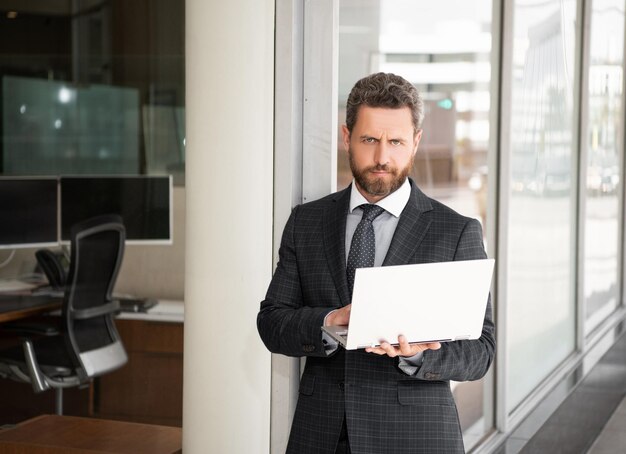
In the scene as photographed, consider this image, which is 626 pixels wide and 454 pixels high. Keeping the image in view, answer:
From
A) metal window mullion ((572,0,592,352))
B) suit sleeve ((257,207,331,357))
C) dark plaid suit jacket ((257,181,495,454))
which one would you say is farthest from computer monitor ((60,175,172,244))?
metal window mullion ((572,0,592,352))

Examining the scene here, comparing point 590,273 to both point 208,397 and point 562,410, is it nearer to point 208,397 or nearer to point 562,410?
point 562,410

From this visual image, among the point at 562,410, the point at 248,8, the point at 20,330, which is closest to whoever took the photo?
the point at 248,8

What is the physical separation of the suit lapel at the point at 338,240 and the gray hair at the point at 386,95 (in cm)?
25

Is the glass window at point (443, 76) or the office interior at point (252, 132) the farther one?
the glass window at point (443, 76)

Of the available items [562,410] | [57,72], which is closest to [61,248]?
[57,72]

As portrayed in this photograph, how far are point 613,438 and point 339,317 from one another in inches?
192

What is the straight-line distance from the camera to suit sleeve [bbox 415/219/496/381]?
2.16 meters

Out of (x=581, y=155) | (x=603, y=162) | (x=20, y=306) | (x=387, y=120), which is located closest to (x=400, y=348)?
(x=387, y=120)

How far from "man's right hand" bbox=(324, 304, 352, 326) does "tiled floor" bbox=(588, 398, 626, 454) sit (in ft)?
14.7

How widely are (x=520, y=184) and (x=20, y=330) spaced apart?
2.70 meters

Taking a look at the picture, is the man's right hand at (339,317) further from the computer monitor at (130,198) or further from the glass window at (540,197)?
the glass window at (540,197)

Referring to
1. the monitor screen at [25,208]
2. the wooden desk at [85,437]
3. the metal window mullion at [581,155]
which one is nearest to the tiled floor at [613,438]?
the metal window mullion at [581,155]

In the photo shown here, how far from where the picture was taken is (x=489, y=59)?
438cm

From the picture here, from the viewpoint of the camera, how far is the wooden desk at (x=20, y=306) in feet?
10.1
